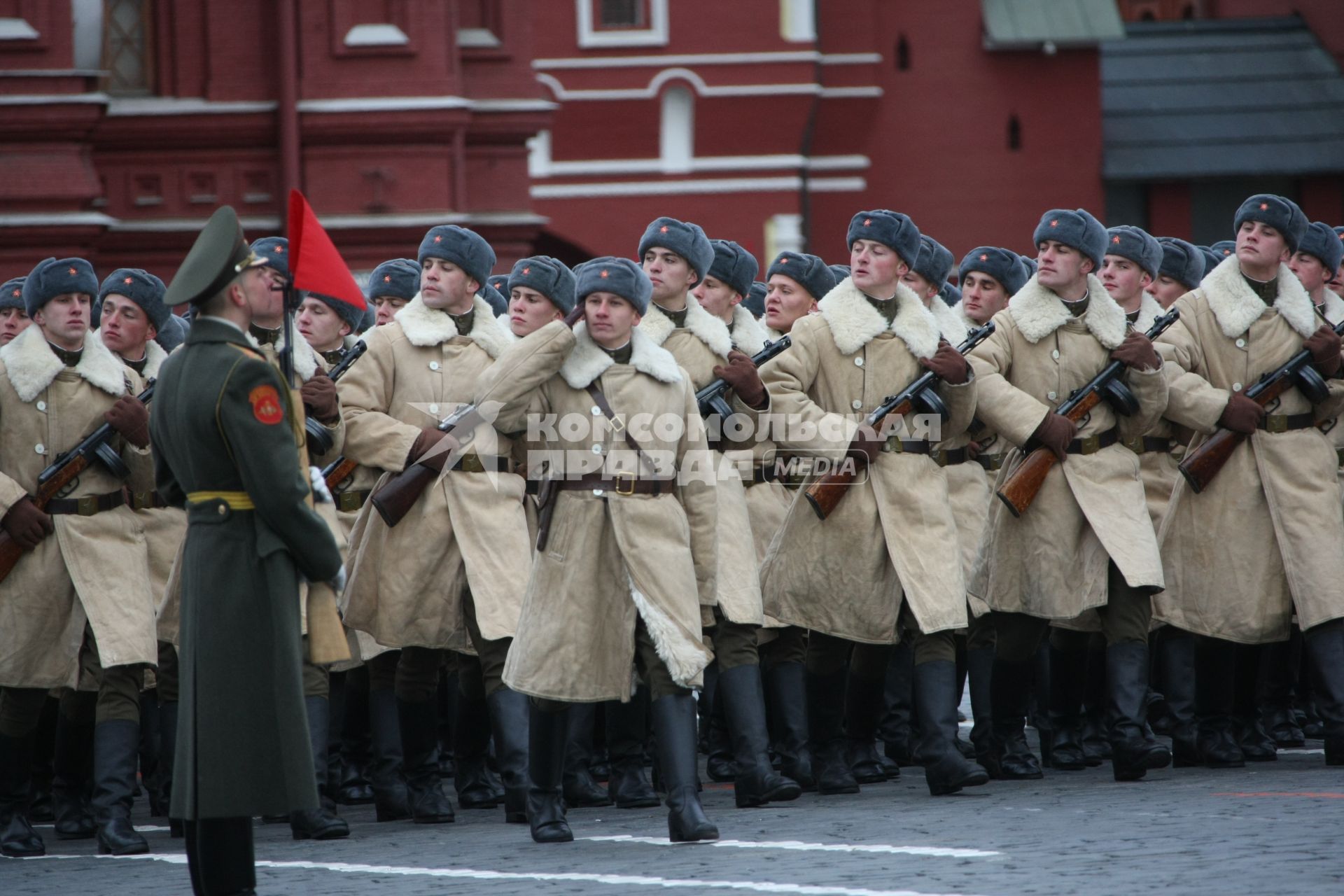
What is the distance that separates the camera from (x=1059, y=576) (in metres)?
9.17

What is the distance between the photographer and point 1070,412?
30.2 feet

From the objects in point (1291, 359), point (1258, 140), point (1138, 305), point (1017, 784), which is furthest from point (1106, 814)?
point (1258, 140)

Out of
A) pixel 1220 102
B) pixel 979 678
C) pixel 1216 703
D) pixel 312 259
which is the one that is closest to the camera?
pixel 312 259

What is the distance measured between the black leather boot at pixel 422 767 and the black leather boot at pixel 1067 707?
2471mm

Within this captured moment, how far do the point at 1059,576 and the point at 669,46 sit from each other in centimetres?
2207

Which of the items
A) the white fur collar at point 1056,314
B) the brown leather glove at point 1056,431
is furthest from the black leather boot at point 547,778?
the white fur collar at point 1056,314

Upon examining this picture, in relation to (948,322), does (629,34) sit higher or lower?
higher

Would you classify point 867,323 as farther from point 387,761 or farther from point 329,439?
point 387,761

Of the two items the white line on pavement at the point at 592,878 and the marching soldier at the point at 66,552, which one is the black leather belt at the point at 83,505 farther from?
the white line on pavement at the point at 592,878

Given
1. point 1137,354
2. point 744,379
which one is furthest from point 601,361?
point 1137,354

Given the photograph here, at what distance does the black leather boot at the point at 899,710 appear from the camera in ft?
33.5

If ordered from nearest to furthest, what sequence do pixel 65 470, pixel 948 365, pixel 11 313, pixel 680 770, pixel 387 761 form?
pixel 680 770 < pixel 65 470 < pixel 948 365 < pixel 387 761 < pixel 11 313

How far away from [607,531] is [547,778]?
33.6 inches

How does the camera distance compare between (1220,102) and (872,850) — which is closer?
(872,850)
